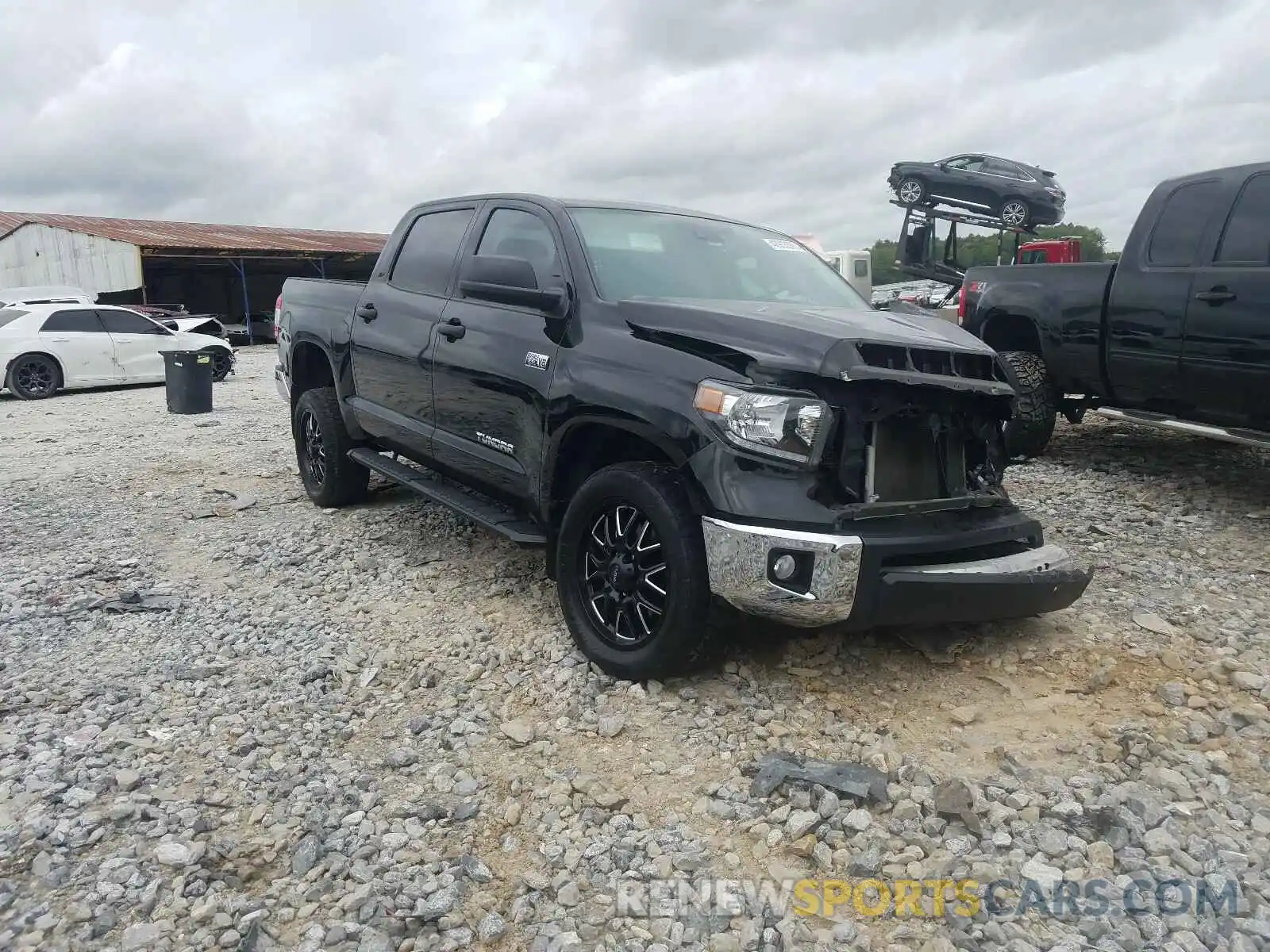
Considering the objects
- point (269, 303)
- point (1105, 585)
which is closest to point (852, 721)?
point (1105, 585)

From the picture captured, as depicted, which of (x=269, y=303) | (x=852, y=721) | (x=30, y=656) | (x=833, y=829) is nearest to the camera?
(x=833, y=829)

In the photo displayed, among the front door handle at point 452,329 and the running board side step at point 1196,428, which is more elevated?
the front door handle at point 452,329

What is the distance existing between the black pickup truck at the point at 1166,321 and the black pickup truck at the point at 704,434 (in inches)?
67.8

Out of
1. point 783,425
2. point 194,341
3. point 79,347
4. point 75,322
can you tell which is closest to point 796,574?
point 783,425

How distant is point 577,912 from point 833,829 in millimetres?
790

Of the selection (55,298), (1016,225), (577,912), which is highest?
A: (1016,225)

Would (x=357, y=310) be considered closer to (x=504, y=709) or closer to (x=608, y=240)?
(x=608, y=240)

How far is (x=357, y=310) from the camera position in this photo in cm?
555

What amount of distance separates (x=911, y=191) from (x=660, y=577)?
1878 centimetres

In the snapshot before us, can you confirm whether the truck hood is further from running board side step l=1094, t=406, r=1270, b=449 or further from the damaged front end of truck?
running board side step l=1094, t=406, r=1270, b=449

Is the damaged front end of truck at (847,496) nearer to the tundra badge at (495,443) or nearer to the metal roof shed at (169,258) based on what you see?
the tundra badge at (495,443)

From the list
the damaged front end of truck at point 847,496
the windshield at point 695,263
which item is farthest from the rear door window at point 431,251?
the damaged front end of truck at point 847,496

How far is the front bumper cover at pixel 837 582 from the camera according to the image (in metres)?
3.04

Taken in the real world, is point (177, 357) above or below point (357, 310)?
below
